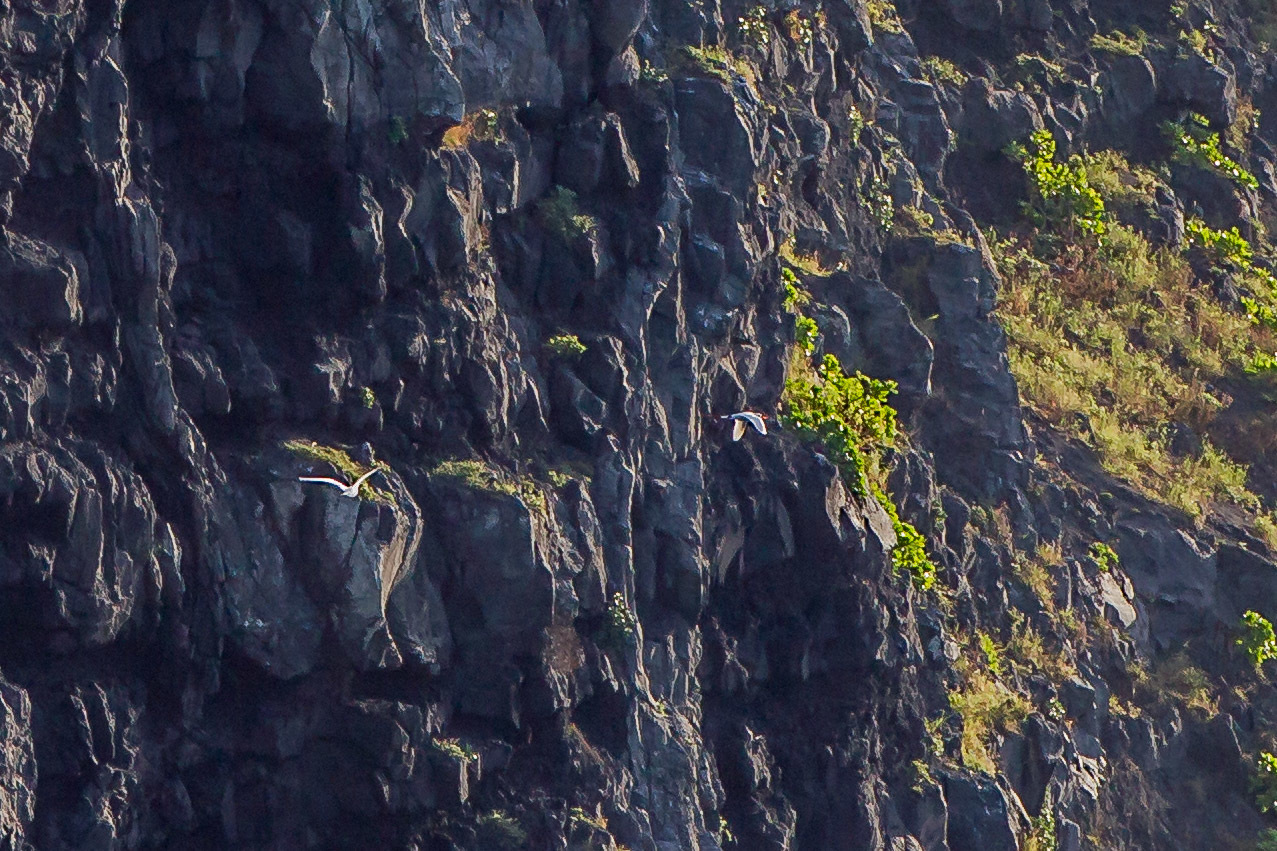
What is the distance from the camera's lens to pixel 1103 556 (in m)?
19.5

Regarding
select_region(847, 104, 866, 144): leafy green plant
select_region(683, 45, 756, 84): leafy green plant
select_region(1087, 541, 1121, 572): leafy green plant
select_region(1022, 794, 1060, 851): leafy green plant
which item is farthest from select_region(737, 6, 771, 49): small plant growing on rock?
select_region(1022, 794, 1060, 851): leafy green plant

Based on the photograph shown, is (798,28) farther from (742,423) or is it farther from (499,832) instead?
(499,832)

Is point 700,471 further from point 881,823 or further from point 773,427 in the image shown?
point 881,823

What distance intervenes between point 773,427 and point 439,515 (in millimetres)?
3774

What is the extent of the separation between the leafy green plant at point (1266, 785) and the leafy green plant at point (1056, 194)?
6.02 meters

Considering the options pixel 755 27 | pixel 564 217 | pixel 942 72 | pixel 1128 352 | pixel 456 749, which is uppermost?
pixel 942 72

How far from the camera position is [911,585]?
55.1 feet

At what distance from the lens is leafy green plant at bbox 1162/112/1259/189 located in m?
24.0

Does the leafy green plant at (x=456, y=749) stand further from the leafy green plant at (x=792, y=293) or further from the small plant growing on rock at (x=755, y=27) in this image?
the small plant growing on rock at (x=755, y=27)

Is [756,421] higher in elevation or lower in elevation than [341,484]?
higher

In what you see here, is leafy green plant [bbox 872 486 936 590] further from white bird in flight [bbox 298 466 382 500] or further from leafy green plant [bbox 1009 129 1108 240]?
leafy green plant [bbox 1009 129 1108 240]

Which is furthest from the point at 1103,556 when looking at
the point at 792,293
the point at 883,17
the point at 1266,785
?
the point at 883,17

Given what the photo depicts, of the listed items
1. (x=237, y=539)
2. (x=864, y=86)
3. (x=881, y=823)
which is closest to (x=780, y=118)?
(x=864, y=86)

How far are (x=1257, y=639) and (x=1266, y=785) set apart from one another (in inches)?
52.4
